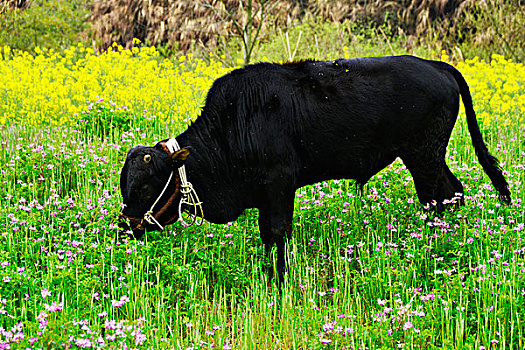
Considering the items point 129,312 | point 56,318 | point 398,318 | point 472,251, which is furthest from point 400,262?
point 56,318

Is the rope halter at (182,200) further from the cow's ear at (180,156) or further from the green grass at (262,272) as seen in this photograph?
the green grass at (262,272)

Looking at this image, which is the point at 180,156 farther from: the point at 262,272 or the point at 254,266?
the point at 262,272

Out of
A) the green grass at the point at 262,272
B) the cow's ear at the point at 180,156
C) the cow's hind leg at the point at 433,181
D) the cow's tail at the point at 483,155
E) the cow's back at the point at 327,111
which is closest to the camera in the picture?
the green grass at the point at 262,272

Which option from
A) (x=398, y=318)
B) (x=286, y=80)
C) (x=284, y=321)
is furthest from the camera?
(x=286, y=80)

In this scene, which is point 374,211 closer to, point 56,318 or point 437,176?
point 437,176

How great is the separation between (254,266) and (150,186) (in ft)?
2.98

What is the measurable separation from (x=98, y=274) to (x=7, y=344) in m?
1.37

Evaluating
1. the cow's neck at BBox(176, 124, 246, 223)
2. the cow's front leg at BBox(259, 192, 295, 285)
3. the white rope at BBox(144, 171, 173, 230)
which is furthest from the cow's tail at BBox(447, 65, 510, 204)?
the white rope at BBox(144, 171, 173, 230)

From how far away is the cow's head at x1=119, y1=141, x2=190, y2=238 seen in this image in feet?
14.1

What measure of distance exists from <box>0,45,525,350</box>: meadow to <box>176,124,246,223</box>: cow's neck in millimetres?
324

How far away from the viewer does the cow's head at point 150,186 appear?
429 centimetres

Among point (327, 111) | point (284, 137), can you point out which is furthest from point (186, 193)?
point (327, 111)

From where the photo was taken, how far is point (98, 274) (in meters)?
4.34

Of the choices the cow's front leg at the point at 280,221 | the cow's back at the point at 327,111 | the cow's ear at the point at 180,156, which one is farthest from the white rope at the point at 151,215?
the cow's front leg at the point at 280,221
